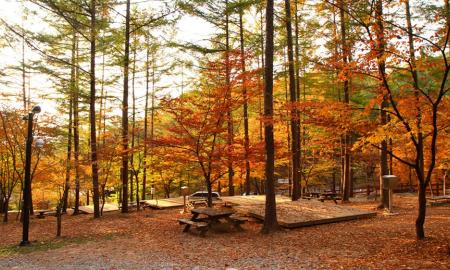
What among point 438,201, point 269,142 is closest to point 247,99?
point 269,142

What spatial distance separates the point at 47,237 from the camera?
11133 mm

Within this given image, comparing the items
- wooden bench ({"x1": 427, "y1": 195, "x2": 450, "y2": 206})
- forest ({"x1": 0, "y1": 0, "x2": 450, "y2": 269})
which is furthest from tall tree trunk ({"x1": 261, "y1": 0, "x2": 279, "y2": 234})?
wooden bench ({"x1": 427, "y1": 195, "x2": 450, "y2": 206})

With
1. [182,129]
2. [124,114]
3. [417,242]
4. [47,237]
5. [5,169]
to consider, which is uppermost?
[124,114]

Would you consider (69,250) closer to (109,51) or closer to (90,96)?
(90,96)

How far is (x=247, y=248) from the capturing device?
7980mm

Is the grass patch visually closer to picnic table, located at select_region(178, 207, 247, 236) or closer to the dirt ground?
the dirt ground

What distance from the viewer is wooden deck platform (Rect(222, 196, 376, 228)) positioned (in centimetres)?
1038

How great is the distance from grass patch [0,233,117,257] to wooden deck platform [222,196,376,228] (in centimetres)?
483

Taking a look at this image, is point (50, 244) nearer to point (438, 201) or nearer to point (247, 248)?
point (247, 248)

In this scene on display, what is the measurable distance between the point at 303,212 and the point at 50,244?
8110 mm

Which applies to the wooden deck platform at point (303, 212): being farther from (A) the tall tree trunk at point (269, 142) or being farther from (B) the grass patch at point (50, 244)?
(B) the grass patch at point (50, 244)

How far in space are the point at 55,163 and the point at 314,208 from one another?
12817 millimetres

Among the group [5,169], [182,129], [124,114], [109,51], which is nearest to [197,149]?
[182,129]

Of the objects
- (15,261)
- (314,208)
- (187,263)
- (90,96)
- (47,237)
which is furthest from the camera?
(90,96)
